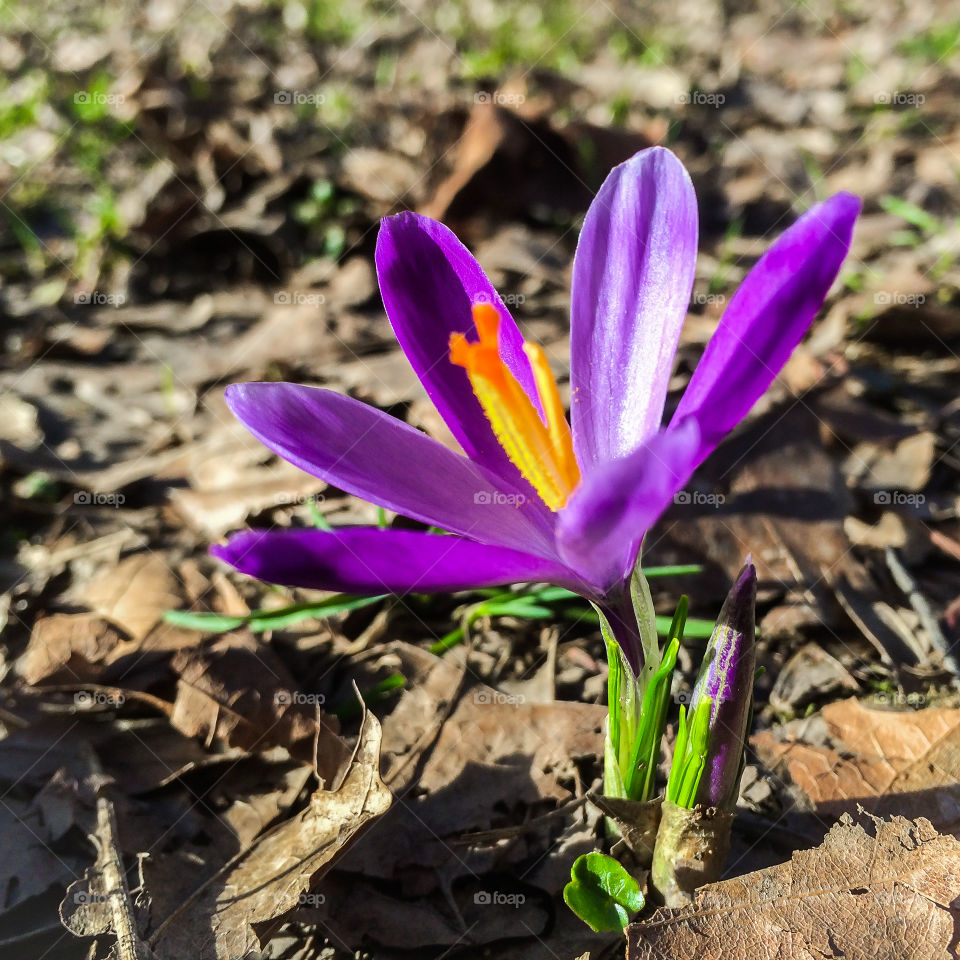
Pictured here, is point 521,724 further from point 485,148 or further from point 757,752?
point 485,148

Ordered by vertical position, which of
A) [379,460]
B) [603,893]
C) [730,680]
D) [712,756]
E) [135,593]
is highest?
[379,460]

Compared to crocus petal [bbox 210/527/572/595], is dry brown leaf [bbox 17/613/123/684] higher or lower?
lower

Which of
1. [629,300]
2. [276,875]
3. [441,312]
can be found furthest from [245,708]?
[629,300]

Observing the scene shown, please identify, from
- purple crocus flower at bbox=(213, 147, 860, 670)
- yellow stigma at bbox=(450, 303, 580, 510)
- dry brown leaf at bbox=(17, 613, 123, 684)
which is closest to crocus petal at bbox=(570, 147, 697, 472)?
purple crocus flower at bbox=(213, 147, 860, 670)

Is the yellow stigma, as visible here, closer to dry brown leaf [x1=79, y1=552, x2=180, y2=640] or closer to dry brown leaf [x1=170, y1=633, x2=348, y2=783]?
dry brown leaf [x1=170, y1=633, x2=348, y2=783]

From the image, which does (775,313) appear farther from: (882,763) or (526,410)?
(882,763)

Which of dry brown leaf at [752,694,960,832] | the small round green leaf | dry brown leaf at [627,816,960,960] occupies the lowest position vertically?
dry brown leaf at [752,694,960,832]
